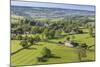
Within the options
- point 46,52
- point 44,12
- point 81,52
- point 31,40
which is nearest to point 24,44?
point 31,40

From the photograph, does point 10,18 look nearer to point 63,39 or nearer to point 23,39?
point 23,39

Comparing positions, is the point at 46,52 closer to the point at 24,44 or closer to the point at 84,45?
the point at 24,44

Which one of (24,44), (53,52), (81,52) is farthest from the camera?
(81,52)

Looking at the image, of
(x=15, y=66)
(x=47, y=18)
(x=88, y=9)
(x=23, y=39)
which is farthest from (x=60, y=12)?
(x=15, y=66)

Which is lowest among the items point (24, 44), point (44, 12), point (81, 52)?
point (81, 52)

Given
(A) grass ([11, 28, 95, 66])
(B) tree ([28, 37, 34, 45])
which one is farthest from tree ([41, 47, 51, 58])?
(B) tree ([28, 37, 34, 45])

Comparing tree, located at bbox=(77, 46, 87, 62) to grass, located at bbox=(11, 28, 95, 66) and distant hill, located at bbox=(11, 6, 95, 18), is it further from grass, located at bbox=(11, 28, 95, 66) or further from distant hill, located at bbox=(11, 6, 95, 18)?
distant hill, located at bbox=(11, 6, 95, 18)

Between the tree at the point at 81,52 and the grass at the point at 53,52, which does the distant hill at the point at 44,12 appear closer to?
the grass at the point at 53,52
